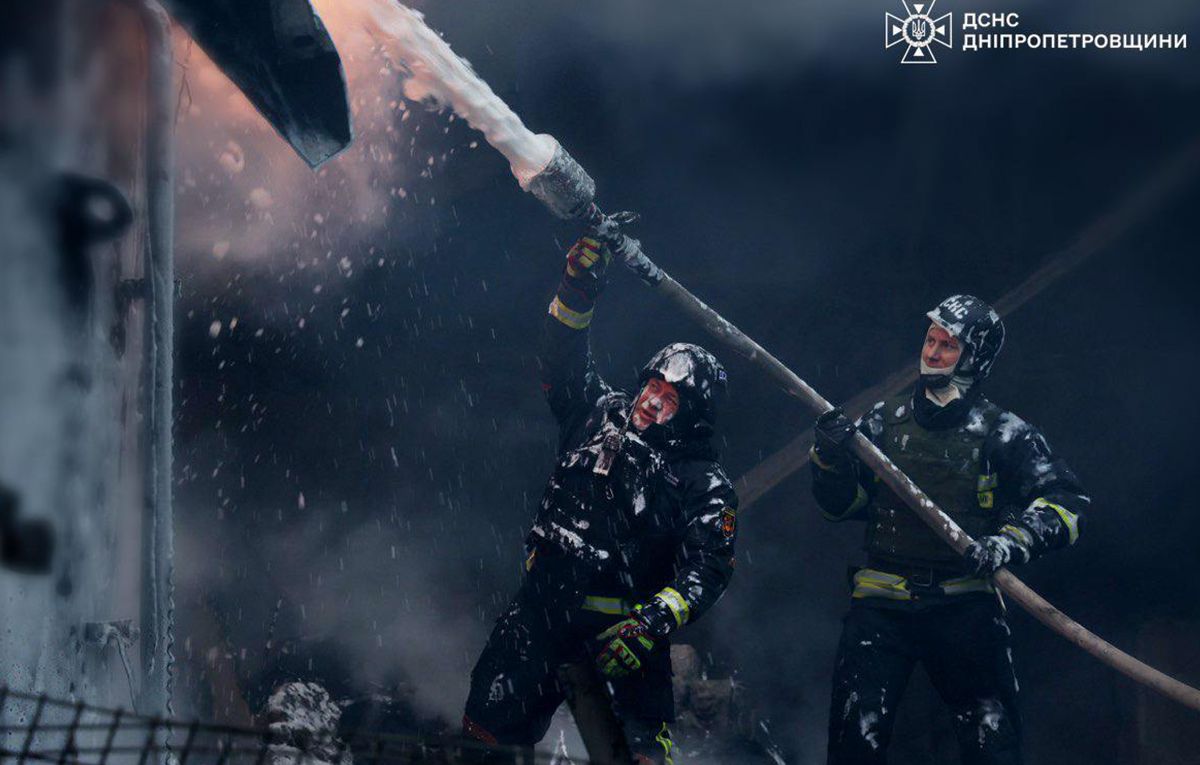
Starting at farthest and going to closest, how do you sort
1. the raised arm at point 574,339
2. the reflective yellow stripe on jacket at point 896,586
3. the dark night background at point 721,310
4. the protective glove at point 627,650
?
the dark night background at point 721,310
the reflective yellow stripe on jacket at point 896,586
the raised arm at point 574,339
the protective glove at point 627,650

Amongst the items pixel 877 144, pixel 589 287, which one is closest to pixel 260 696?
pixel 589 287

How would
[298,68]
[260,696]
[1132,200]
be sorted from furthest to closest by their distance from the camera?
[1132,200] < [260,696] < [298,68]

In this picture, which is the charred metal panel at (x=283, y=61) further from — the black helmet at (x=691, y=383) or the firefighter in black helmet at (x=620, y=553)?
the black helmet at (x=691, y=383)

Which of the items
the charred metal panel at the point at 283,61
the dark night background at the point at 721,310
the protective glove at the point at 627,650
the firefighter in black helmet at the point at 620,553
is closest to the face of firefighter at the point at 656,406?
the firefighter in black helmet at the point at 620,553

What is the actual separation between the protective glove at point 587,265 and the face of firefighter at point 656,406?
64 centimetres

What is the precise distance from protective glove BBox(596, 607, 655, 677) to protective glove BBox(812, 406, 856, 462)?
1.67 metres

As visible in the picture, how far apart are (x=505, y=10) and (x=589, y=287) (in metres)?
2.75

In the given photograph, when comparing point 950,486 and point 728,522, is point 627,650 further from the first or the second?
point 950,486

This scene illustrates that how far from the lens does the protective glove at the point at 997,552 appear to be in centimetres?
535

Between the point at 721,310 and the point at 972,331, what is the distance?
7.54ft

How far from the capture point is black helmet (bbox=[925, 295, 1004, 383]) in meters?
5.77

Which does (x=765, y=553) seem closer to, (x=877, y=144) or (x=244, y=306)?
(x=877, y=144)

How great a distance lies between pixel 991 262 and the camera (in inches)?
291

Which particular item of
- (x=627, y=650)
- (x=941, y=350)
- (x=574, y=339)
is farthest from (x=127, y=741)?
(x=941, y=350)
